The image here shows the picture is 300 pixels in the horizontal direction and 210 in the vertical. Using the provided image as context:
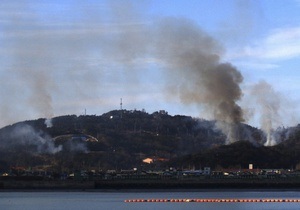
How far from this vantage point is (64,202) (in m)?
179

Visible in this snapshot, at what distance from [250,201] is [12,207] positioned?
139ft

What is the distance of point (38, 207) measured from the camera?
534ft

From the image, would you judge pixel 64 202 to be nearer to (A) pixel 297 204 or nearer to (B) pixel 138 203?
(B) pixel 138 203

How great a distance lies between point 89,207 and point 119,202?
17480 millimetres

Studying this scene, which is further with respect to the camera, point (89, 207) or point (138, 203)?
point (138, 203)

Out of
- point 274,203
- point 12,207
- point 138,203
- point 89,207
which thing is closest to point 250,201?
point 274,203

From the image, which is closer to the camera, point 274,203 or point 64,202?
point 274,203

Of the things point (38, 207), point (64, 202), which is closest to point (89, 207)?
point (38, 207)

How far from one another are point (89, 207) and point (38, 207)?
9.42 m

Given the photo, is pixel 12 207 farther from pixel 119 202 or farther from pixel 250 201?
pixel 250 201

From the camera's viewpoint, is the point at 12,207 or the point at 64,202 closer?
the point at 12,207

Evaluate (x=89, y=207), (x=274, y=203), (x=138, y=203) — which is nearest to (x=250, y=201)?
(x=274, y=203)

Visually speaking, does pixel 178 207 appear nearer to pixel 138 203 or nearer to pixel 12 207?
pixel 138 203

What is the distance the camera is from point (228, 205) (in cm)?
15962
